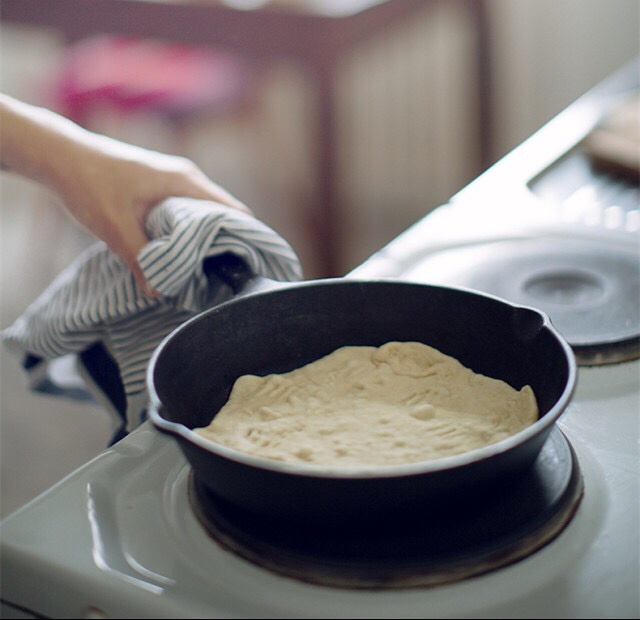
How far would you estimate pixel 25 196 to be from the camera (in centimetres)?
347

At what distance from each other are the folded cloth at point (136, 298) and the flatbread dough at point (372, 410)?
0.54 ft

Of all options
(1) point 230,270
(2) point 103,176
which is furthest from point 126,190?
(1) point 230,270

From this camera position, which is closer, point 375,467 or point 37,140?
point 375,467

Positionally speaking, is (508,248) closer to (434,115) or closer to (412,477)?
(412,477)

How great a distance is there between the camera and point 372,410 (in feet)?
2.08

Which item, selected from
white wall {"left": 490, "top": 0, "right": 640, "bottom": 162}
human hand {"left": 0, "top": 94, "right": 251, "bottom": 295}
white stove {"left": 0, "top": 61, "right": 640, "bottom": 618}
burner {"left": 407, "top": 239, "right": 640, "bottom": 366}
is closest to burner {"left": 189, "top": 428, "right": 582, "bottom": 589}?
white stove {"left": 0, "top": 61, "right": 640, "bottom": 618}

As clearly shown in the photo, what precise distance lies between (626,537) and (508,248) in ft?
1.60

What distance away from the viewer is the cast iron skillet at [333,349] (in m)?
0.48

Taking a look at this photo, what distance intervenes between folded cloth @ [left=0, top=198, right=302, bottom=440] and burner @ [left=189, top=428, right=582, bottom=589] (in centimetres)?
31

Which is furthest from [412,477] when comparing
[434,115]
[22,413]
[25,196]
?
[25,196]

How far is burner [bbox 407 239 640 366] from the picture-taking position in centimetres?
77

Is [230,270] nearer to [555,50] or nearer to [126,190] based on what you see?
[126,190]

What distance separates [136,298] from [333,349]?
237mm

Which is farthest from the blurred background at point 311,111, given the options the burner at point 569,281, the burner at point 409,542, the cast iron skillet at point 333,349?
the burner at point 409,542
